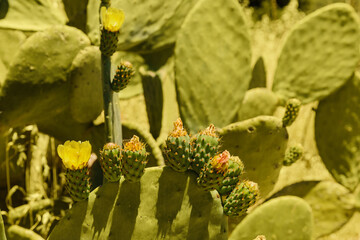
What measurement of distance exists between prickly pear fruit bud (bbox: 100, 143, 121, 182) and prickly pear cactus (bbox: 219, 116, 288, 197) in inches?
21.9

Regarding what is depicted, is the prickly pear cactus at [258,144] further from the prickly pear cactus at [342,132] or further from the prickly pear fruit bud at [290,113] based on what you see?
the prickly pear cactus at [342,132]

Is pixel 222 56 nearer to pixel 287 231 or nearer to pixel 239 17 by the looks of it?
pixel 239 17

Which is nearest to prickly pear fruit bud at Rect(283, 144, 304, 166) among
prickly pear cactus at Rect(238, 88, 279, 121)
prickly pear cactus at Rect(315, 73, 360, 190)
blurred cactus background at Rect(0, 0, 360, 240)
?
blurred cactus background at Rect(0, 0, 360, 240)

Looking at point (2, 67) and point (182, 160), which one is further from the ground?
point (2, 67)

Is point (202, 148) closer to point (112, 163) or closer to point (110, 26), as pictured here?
point (112, 163)

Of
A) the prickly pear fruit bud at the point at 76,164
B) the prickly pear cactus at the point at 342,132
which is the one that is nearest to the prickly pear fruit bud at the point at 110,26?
the prickly pear fruit bud at the point at 76,164

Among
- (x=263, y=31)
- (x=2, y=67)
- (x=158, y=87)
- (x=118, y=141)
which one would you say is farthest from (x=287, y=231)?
(x=263, y=31)

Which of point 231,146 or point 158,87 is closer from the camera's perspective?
point 231,146

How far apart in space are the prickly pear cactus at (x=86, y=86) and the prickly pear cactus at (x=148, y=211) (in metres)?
0.62

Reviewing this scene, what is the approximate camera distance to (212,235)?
1091mm

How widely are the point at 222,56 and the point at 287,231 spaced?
0.74m

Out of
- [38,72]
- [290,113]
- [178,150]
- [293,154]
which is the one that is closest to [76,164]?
[178,150]

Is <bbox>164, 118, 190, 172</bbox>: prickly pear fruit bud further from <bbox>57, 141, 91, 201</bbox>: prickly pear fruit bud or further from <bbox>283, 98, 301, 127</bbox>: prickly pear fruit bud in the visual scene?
<bbox>283, 98, 301, 127</bbox>: prickly pear fruit bud

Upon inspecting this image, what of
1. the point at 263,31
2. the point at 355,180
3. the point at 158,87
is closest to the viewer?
the point at 158,87
